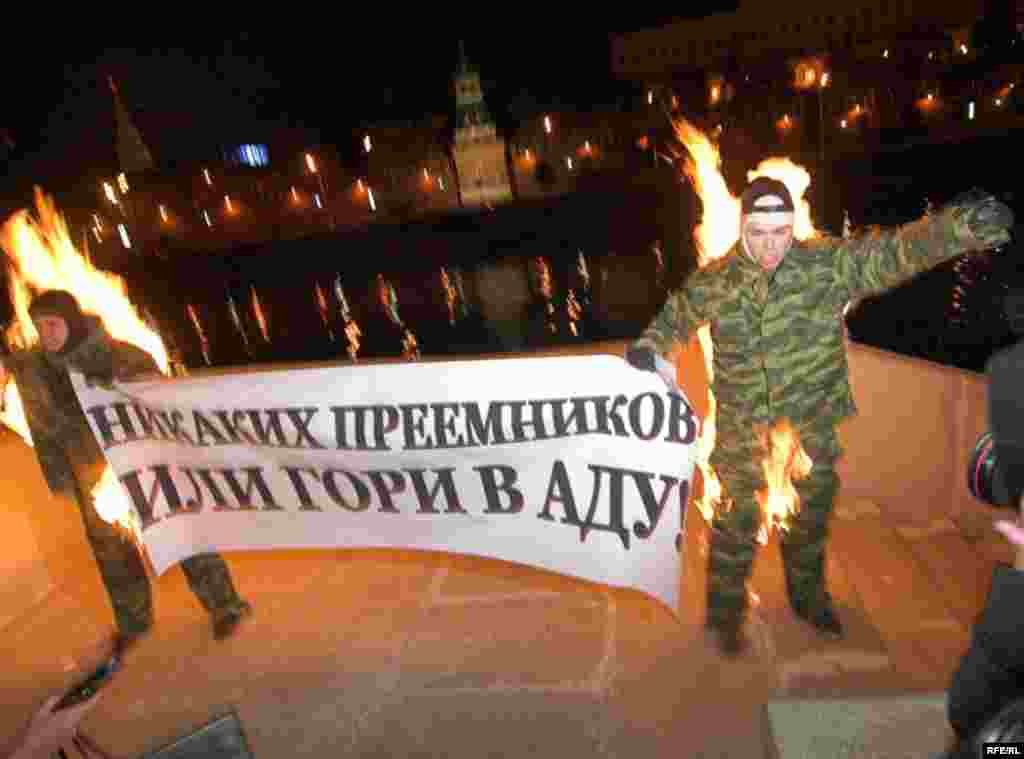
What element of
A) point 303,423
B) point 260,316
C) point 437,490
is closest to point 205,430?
point 303,423

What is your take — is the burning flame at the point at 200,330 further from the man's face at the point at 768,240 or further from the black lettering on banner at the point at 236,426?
the man's face at the point at 768,240

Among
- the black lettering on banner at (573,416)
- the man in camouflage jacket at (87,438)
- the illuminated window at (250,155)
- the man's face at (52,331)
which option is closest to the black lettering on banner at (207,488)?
the man in camouflage jacket at (87,438)

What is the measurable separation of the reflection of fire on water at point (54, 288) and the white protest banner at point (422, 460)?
0.33 m

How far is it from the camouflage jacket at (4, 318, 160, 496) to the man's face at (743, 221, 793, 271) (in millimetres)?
2898

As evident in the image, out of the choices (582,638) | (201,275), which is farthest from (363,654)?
(201,275)

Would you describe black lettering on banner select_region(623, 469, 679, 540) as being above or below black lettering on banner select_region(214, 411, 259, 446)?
below

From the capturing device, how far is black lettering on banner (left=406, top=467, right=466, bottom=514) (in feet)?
10.1

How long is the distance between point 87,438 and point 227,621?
1231 mm

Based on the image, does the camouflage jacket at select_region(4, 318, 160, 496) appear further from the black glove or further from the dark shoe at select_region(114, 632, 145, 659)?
the black glove

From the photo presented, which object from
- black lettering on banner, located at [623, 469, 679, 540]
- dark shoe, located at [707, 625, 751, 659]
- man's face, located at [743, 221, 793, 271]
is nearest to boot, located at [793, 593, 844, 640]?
dark shoe, located at [707, 625, 751, 659]

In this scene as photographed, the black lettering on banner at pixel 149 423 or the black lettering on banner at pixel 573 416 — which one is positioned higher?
the black lettering on banner at pixel 149 423

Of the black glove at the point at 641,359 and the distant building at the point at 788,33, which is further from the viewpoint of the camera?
the distant building at the point at 788,33

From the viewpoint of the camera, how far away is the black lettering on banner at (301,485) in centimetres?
330

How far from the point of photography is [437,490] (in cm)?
312
